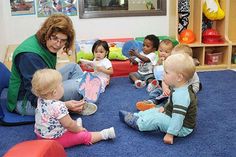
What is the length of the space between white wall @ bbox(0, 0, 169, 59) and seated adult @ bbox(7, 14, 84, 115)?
141cm

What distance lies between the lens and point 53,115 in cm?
144

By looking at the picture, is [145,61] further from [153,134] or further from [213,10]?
[213,10]

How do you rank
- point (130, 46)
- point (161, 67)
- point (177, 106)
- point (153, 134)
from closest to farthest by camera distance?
point (177, 106), point (153, 134), point (161, 67), point (130, 46)

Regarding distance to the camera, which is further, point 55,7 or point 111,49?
point 55,7

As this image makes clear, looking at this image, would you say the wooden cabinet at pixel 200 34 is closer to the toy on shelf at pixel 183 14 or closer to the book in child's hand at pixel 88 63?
the toy on shelf at pixel 183 14

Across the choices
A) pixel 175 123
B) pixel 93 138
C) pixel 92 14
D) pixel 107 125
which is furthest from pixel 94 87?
pixel 92 14

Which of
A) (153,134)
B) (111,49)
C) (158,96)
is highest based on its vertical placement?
(111,49)

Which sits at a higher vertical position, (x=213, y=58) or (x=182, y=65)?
(x=182, y=65)

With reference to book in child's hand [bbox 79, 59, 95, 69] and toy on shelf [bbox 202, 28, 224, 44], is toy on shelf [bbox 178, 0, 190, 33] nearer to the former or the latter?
toy on shelf [bbox 202, 28, 224, 44]

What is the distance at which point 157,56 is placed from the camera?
8.40ft

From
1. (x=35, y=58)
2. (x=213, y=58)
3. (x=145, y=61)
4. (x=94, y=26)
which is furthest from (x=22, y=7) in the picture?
(x=213, y=58)

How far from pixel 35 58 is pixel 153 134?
0.81 metres

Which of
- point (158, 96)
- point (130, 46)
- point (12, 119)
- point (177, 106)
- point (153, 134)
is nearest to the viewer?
point (177, 106)

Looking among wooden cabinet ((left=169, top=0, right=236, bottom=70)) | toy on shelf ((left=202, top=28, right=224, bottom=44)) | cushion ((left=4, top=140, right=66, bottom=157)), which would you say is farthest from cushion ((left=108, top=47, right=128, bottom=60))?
cushion ((left=4, top=140, right=66, bottom=157))
